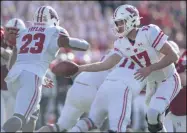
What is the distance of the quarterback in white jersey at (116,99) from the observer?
7562mm

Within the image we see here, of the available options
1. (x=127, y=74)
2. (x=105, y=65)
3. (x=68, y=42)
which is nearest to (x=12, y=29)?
(x=68, y=42)

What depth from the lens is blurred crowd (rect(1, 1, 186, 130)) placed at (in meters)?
11.7

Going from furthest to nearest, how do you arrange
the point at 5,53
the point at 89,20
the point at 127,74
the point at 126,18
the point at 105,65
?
the point at 89,20
the point at 5,53
the point at 127,74
the point at 105,65
the point at 126,18

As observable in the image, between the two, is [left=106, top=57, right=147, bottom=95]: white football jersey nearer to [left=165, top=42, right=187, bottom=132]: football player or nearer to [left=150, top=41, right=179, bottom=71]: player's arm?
[left=150, top=41, right=179, bottom=71]: player's arm

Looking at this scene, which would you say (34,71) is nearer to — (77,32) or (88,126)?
(88,126)

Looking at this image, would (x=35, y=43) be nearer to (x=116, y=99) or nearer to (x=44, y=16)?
(x=44, y=16)

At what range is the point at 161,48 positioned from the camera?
287 inches

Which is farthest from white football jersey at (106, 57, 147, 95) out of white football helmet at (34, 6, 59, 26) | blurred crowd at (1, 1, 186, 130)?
blurred crowd at (1, 1, 186, 130)

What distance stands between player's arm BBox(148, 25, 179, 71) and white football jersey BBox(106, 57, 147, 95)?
1.83ft

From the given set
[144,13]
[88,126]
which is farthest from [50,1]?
[88,126]

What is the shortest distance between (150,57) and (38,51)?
1235 mm

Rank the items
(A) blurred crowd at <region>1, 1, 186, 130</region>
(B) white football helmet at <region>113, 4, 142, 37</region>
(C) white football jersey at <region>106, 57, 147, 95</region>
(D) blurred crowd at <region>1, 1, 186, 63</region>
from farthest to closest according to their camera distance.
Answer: (D) blurred crowd at <region>1, 1, 186, 63</region>
(A) blurred crowd at <region>1, 1, 186, 130</region>
(C) white football jersey at <region>106, 57, 147, 95</region>
(B) white football helmet at <region>113, 4, 142, 37</region>

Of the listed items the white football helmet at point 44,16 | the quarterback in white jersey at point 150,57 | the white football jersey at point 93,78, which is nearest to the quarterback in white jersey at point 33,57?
the white football helmet at point 44,16

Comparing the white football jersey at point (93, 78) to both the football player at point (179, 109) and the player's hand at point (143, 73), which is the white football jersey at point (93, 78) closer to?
the football player at point (179, 109)
